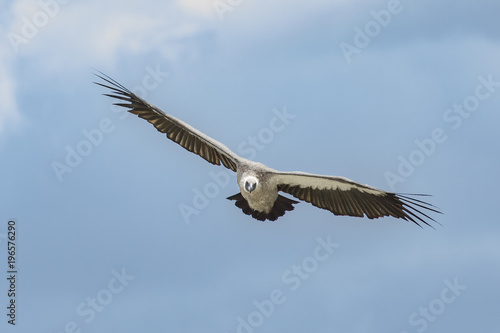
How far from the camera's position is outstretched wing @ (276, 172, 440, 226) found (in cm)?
1823

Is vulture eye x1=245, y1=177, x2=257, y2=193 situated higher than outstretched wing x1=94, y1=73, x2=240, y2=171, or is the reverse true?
outstretched wing x1=94, y1=73, x2=240, y2=171

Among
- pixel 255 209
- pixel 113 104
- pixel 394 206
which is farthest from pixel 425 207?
pixel 113 104

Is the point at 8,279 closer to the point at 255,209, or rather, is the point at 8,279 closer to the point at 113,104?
the point at 113,104

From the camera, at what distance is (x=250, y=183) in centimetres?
1838

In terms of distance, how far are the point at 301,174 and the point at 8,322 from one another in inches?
289

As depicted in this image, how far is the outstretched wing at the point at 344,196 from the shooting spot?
18.2m

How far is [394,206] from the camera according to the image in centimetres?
1848

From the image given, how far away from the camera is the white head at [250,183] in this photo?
18.4m

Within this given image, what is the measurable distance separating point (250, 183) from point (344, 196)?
2.09 metres

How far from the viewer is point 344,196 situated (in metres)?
18.8

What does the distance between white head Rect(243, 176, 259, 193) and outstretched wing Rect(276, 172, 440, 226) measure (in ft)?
1.69

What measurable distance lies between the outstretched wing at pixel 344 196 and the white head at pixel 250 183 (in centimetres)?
52

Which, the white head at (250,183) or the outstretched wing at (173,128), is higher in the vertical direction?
the outstretched wing at (173,128)

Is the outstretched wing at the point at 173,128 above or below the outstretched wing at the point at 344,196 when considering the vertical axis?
above
